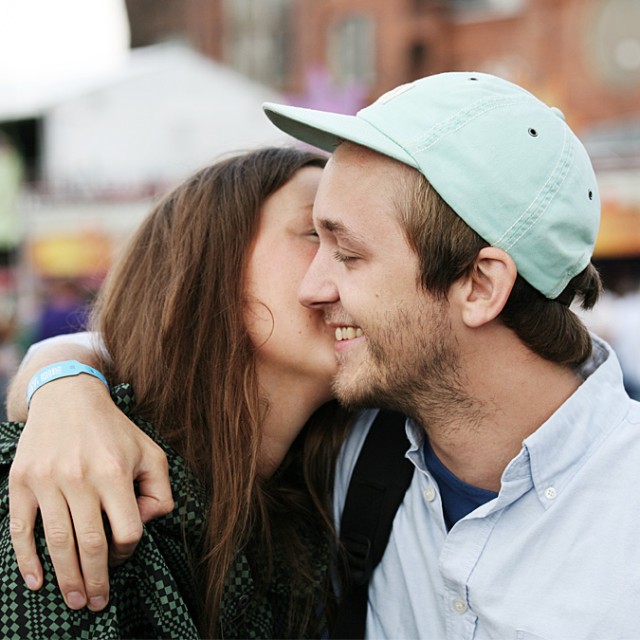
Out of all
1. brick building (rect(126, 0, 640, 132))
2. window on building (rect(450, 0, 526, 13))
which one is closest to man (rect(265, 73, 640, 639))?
brick building (rect(126, 0, 640, 132))

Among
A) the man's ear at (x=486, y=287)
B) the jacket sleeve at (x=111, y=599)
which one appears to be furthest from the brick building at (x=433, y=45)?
the jacket sleeve at (x=111, y=599)

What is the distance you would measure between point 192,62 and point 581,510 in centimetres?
→ 1343

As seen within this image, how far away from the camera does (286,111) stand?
2.00 m

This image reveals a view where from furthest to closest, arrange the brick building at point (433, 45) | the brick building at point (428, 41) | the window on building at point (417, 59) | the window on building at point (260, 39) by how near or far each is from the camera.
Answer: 1. the window on building at point (260, 39)
2. the window on building at point (417, 59)
3. the brick building at point (428, 41)
4. the brick building at point (433, 45)

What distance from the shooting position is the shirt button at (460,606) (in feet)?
6.05

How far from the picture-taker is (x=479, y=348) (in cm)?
198

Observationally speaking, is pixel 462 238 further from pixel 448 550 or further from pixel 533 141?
pixel 448 550

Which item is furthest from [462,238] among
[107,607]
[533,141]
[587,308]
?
[107,607]

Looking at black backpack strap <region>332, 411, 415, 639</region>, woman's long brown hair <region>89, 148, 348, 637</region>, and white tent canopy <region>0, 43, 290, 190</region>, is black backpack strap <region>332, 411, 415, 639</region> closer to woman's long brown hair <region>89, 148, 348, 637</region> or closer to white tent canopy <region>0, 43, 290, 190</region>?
woman's long brown hair <region>89, 148, 348, 637</region>

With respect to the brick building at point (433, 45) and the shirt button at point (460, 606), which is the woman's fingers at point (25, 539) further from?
the brick building at point (433, 45)

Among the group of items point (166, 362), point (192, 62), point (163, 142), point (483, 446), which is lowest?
point (163, 142)

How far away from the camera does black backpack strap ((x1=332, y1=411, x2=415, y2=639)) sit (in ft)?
6.89

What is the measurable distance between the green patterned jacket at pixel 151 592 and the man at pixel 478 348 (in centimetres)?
35

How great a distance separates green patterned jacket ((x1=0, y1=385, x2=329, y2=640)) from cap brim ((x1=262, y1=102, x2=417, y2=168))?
0.88 m
